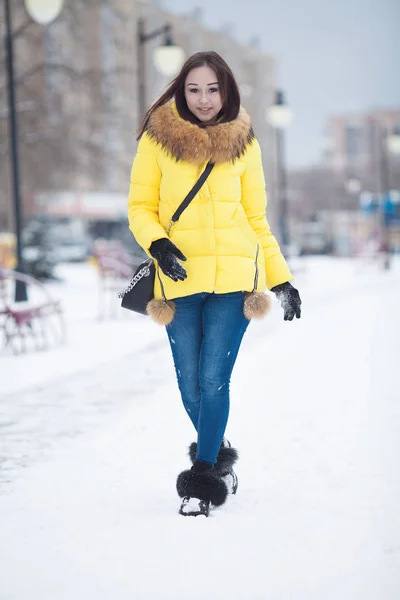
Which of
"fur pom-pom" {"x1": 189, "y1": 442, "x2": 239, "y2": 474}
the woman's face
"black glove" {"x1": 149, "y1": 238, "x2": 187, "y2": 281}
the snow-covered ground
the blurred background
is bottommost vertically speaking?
the snow-covered ground

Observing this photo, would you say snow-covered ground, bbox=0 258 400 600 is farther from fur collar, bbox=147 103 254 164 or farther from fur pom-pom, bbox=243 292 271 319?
fur collar, bbox=147 103 254 164

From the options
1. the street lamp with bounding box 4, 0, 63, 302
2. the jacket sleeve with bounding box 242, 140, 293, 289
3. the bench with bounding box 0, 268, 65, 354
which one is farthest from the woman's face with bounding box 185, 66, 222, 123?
the street lamp with bounding box 4, 0, 63, 302

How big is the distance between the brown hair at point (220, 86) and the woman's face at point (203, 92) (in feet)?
0.06

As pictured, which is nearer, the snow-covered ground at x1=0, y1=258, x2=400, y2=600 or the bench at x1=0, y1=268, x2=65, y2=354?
the snow-covered ground at x1=0, y1=258, x2=400, y2=600

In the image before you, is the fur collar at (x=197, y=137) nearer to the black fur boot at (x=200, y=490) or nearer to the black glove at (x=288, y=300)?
the black glove at (x=288, y=300)

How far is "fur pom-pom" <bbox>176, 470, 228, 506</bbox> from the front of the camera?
3.69m

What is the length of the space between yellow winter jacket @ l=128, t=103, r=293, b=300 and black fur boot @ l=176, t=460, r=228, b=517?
73 cm

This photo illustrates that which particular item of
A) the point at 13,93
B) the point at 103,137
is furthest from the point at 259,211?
the point at 103,137

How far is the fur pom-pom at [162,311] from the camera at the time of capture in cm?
370

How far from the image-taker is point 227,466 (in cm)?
392

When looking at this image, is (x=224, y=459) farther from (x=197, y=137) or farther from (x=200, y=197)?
(x=197, y=137)

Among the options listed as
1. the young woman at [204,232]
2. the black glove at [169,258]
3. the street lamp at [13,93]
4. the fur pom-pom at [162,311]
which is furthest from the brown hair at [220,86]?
the street lamp at [13,93]

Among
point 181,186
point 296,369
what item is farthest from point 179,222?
point 296,369

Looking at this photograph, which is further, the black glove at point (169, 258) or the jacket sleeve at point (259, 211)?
the jacket sleeve at point (259, 211)
